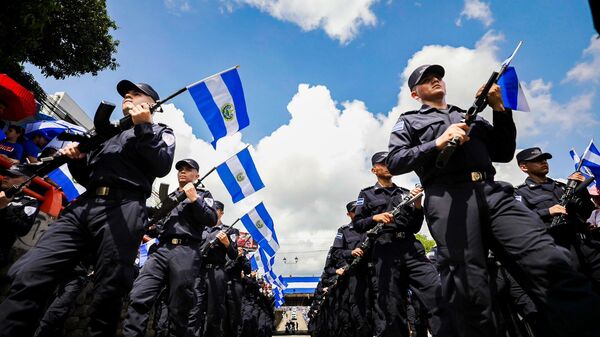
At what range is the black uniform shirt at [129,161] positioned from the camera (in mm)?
3052

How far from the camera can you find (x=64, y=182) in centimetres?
621

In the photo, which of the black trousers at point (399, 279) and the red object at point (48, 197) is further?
the red object at point (48, 197)

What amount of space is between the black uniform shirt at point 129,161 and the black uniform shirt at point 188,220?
6.21ft

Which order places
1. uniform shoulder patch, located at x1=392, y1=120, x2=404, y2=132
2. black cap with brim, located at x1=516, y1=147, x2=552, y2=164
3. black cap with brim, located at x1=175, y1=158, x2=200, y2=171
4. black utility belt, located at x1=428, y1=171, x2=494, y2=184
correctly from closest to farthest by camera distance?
1. black utility belt, located at x1=428, y1=171, x2=494, y2=184
2. uniform shoulder patch, located at x1=392, y1=120, x2=404, y2=132
3. black cap with brim, located at x1=516, y1=147, x2=552, y2=164
4. black cap with brim, located at x1=175, y1=158, x2=200, y2=171

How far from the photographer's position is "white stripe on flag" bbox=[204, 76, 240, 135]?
546 cm

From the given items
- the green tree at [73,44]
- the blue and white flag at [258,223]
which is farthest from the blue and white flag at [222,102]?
the green tree at [73,44]

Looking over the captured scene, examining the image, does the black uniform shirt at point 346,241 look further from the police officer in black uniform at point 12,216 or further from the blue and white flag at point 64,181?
the police officer in black uniform at point 12,216

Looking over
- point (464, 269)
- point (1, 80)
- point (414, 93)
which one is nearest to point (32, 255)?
point (464, 269)

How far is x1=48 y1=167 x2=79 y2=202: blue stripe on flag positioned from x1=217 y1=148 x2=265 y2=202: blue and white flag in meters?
2.79

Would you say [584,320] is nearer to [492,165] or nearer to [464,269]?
[464,269]

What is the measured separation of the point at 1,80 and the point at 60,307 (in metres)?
3.74

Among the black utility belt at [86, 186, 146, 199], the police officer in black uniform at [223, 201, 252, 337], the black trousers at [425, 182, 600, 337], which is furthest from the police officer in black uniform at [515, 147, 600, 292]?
the police officer in black uniform at [223, 201, 252, 337]

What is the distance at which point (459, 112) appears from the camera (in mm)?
3270

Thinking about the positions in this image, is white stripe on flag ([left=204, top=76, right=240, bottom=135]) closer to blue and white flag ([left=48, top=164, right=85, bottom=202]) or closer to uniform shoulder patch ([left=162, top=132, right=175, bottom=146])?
uniform shoulder patch ([left=162, top=132, right=175, bottom=146])
